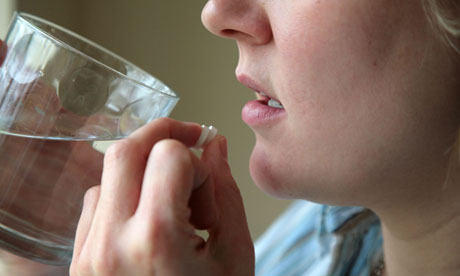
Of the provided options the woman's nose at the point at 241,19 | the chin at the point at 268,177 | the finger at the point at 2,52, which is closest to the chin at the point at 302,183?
the chin at the point at 268,177

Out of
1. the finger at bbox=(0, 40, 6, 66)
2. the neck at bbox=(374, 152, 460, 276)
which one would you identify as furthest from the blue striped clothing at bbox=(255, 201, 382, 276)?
the finger at bbox=(0, 40, 6, 66)

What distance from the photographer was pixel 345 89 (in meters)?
0.53

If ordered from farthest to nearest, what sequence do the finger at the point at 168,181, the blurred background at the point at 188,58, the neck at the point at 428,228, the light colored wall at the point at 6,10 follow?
the blurred background at the point at 188,58, the light colored wall at the point at 6,10, the neck at the point at 428,228, the finger at the point at 168,181

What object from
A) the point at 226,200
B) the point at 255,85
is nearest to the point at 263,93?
the point at 255,85

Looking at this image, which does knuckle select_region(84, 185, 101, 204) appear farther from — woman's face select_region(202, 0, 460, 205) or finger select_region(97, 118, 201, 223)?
woman's face select_region(202, 0, 460, 205)

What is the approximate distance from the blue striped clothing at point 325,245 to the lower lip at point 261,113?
0.44 metres

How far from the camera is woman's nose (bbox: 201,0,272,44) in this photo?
558 millimetres

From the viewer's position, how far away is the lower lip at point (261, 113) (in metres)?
0.59

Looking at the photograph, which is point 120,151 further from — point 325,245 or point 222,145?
point 325,245

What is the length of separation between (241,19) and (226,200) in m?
0.21

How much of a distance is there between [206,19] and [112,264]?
0.31 meters

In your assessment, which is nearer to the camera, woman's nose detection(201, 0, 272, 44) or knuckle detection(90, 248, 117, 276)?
knuckle detection(90, 248, 117, 276)

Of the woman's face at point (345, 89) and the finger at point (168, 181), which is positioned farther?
the woman's face at point (345, 89)

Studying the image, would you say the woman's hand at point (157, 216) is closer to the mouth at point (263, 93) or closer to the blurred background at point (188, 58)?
the mouth at point (263, 93)
